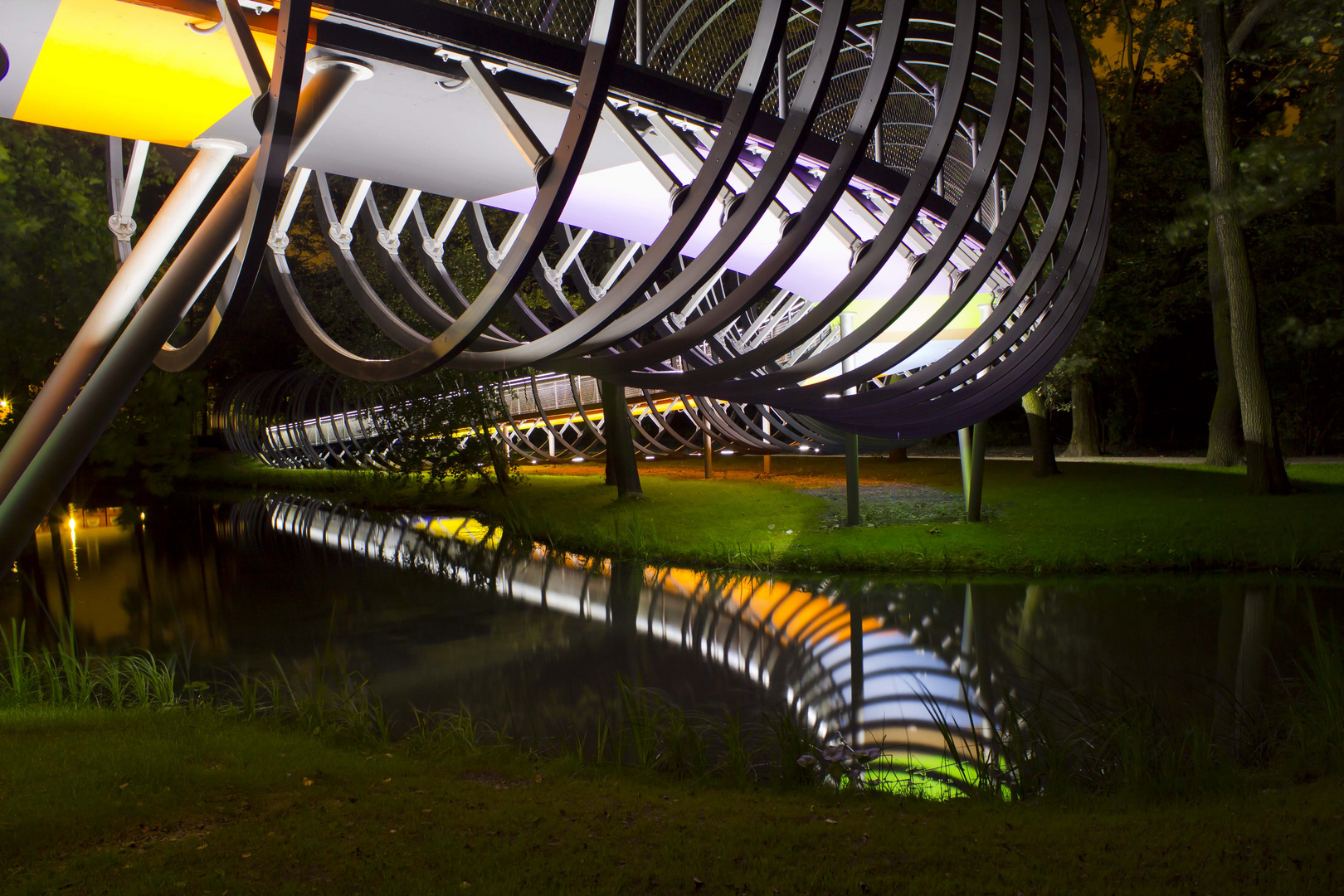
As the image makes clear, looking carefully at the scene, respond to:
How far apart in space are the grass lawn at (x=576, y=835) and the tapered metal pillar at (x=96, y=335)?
4.94 feet

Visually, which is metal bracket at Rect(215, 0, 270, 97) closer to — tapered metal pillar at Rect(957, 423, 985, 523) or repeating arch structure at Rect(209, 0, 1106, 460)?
repeating arch structure at Rect(209, 0, 1106, 460)

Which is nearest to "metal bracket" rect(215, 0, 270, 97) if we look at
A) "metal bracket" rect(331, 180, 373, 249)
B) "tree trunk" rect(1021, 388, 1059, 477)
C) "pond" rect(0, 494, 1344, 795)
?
"metal bracket" rect(331, 180, 373, 249)

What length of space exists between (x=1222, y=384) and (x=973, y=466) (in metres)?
8.42

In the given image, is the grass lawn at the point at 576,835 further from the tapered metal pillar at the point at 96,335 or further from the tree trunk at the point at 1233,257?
the tree trunk at the point at 1233,257

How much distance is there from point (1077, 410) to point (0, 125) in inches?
852

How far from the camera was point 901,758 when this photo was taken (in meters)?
5.81

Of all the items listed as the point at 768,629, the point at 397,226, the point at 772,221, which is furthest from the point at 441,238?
the point at 768,629

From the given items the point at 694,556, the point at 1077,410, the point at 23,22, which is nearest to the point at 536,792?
the point at 23,22

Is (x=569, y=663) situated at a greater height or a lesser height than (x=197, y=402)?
lesser

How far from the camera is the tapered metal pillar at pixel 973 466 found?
12.8m

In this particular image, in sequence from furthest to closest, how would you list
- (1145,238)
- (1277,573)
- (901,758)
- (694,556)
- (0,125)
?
(1145,238)
(694,556)
(1277,573)
(0,125)
(901,758)

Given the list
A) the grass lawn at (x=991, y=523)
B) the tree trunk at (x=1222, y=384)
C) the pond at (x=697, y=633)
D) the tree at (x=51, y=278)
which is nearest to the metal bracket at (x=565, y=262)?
the pond at (x=697, y=633)

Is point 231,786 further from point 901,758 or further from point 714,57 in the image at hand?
point 714,57

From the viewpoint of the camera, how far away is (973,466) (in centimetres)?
1288
